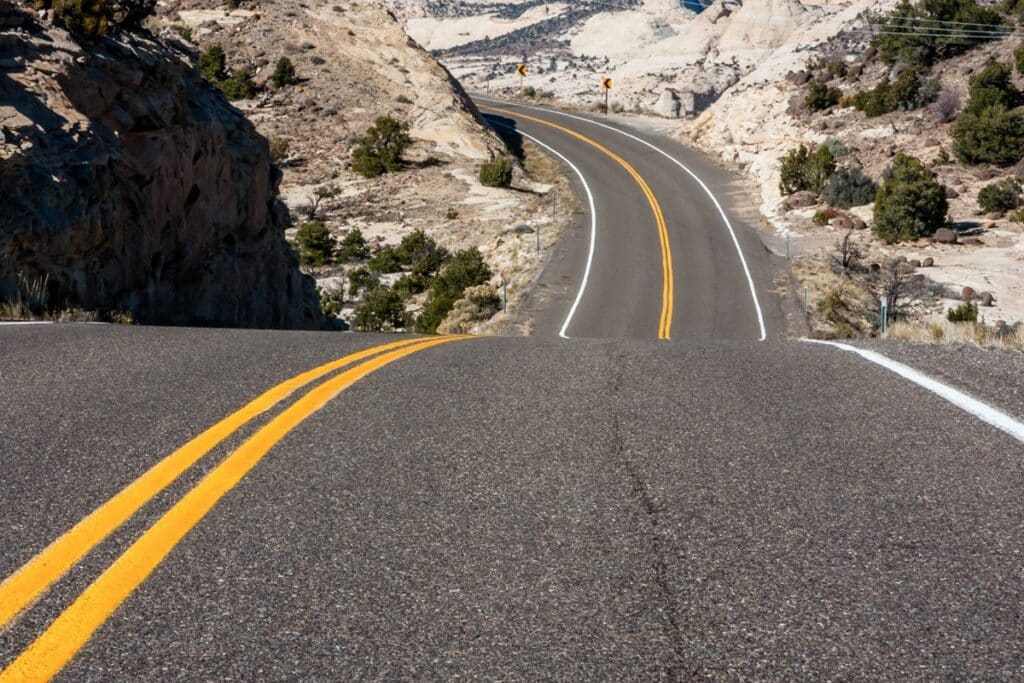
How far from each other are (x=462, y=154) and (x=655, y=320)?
2589cm

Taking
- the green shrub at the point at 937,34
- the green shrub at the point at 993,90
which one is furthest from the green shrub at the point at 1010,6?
the green shrub at the point at 993,90

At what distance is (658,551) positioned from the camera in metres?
3.42

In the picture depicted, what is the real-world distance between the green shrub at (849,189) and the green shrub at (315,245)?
932 inches

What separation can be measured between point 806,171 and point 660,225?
974cm

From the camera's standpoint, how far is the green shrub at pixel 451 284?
114 feet

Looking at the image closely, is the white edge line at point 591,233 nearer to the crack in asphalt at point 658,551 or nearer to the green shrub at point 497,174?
the green shrub at point 497,174

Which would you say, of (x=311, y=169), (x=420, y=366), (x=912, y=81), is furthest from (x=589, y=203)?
(x=420, y=366)

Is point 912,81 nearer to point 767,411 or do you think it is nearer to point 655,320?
point 655,320

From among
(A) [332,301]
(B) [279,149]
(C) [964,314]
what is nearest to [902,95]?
(C) [964,314]

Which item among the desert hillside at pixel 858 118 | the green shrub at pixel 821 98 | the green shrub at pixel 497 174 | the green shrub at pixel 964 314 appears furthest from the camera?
the green shrub at pixel 821 98

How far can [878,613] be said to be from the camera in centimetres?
297

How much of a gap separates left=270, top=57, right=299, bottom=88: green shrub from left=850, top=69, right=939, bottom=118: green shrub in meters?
33.3

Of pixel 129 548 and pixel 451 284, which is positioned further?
pixel 451 284

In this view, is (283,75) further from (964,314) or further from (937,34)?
(964,314)
